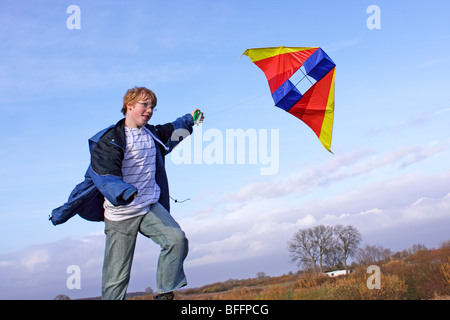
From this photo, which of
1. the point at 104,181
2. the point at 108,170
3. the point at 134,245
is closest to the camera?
the point at 104,181

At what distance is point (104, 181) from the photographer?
4.41 metres

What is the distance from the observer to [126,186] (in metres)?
4.16

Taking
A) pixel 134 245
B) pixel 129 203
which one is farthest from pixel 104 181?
pixel 134 245

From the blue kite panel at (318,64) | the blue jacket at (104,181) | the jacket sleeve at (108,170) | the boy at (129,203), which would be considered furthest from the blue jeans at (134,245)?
the blue kite panel at (318,64)

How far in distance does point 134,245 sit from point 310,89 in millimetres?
4536

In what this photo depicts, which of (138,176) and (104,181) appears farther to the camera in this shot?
(138,176)

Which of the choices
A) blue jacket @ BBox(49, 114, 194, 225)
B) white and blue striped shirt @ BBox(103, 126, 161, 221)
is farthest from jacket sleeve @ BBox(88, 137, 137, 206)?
white and blue striped shirt @ BBox(103, 126, 161, 221)

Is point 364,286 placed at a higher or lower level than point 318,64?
lower

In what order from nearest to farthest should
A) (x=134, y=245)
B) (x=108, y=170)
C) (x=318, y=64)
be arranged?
(x=108, y=170) < (x=134, y=245) < (x=318, y=64)

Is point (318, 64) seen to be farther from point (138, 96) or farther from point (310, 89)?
point (138, 96)

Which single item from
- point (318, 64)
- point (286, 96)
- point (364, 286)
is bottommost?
point (364, 286)
